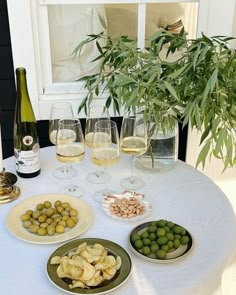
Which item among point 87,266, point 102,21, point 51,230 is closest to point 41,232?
point 51,230

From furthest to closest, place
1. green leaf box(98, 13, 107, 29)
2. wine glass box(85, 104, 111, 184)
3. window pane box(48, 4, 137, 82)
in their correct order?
window pane box(48, 4, 137, 82), green leaf box(98, 13, 107, 29), wine glass box(85, 104, 111, 184)

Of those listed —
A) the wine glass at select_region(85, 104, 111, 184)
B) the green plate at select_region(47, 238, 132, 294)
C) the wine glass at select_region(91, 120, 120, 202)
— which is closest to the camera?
the green plate at select_region(47, 238, 132, 294)

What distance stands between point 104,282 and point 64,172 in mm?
520

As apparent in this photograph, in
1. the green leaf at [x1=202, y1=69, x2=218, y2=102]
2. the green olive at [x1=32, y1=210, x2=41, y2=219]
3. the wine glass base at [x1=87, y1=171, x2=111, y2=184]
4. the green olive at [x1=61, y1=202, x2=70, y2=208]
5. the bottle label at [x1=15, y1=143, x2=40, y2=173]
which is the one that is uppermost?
the green leaf at [x1=202, y1=69, x2=218, y2=102]

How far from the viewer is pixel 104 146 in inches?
48.3

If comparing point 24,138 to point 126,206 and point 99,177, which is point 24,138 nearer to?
point 99,177

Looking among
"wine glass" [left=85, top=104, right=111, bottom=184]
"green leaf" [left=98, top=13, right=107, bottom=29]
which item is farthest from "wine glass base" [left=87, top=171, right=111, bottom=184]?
"green leaf" [left=98, top=13, right=107, bottom=29]

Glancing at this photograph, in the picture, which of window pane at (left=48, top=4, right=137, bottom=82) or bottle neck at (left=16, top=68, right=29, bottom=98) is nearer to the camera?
bottle neck at (left=16, top=68, right=29, bottom=98)

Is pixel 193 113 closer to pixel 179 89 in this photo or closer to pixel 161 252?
pixel 179 89

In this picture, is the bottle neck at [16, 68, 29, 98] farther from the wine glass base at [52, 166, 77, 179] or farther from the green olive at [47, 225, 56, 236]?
the green olive at [47, 225, 56, 236]

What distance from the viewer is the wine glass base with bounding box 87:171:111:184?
51.6 inches

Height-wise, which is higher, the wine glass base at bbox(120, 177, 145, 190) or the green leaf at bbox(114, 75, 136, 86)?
Result: the green leaf at bbox(114, 75, 136, 86)

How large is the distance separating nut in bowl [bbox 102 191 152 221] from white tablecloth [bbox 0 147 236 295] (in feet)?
0.05

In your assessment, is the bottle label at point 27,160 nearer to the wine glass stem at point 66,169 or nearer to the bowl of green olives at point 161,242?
the wine glass stem at point 66,169
